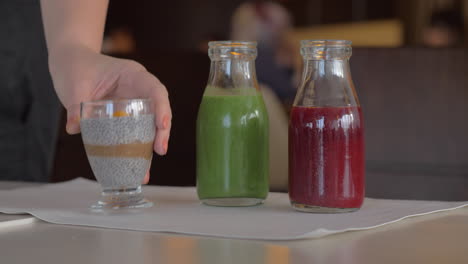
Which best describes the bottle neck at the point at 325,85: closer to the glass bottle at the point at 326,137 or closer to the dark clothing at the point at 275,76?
the glass bottle at the point at 326,137

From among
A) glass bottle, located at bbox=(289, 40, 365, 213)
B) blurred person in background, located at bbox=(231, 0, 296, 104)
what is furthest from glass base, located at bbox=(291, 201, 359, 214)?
blurred person in background, located at bbox=(231, 0, 296, 104)

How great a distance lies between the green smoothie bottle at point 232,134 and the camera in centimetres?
94

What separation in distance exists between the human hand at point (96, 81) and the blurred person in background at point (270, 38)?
349 cm

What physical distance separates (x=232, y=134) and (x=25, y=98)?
72 cm

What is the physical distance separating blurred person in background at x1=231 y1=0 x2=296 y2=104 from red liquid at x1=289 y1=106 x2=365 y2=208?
363cm

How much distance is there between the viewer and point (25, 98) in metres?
1.52

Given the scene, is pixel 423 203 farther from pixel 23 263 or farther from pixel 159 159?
pixel 159 159

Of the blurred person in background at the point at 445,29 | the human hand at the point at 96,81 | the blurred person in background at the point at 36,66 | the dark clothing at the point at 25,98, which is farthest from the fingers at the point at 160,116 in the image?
the blurred person in background at the point at 445,29

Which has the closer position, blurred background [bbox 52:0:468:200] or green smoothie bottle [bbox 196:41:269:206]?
green smoothie bottle [bbox 196:41:269:206]

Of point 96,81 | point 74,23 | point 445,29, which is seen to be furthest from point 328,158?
point 445,29

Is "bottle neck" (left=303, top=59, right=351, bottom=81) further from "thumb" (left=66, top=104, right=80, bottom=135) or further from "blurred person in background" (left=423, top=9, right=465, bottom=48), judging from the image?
"blurred person in background" (left=423, top=9, right=465, bottom=48)

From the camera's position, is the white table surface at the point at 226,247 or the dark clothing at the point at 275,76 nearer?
the white table surface at the point at 226,247

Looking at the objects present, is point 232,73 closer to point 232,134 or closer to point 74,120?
point 232,134

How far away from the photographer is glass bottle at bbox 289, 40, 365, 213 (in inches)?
34.3
